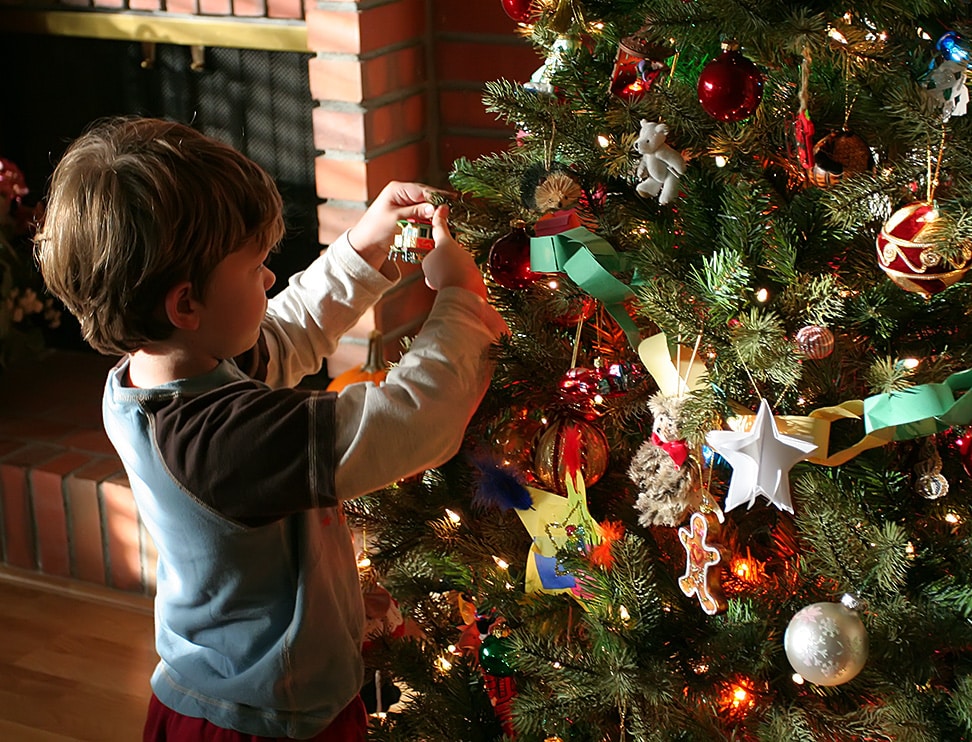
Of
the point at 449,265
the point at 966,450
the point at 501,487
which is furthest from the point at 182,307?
the point at 966,450

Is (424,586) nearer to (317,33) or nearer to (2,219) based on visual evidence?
(317,33)

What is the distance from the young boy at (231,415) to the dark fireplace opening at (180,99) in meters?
1.01

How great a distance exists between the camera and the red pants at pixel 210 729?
113cm

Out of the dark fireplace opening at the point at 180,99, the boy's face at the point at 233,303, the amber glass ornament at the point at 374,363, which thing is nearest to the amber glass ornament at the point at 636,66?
the boy's face at the point at 233,303

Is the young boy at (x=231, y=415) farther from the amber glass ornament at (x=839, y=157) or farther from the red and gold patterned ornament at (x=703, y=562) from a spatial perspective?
the amber glass ornament at (x=839, y=157)

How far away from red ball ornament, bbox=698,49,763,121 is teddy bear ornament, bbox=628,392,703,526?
0.75 ft

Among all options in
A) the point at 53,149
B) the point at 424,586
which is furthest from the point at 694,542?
the point at 53,149

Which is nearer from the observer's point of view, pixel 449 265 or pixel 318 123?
pixel 449 265

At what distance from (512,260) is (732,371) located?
9.1 inches

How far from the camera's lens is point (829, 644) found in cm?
87

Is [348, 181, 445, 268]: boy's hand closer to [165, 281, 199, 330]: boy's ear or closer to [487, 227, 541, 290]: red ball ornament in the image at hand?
[487, 227, 541, 290]: red ball ornament

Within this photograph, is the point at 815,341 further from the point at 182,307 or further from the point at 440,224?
the point at 182,307

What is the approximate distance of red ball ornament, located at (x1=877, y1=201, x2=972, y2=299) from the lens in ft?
2.59

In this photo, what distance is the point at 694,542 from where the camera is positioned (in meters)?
0.95
